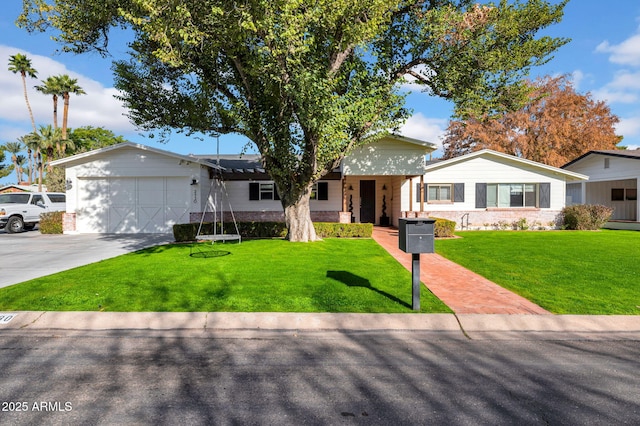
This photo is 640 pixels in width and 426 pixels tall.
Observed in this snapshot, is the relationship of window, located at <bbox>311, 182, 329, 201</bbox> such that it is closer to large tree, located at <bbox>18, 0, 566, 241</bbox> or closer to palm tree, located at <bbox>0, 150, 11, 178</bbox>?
large tree, located at <bbox>18, 0, 566, 241</bbox>

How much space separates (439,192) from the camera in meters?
19.1

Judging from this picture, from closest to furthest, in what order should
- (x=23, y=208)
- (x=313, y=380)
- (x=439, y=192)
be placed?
(x=313, y=380), (x=23, y=208), (x=439, y=192)

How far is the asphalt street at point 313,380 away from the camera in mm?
2727

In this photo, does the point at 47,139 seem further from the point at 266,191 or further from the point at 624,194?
the point at 624,194

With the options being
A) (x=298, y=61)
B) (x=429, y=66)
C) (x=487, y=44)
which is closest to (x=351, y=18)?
(x=298, y=61)

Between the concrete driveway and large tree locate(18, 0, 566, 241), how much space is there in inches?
179

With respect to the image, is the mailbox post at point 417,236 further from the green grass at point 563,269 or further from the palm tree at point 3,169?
the palm tree at point 3,169

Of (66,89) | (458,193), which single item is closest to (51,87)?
(66,89)

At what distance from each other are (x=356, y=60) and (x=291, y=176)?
4293 millimetres

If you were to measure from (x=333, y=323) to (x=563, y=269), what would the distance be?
21.1ft

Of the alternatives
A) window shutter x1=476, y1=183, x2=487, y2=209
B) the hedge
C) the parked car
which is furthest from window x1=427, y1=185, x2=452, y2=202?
the parked car

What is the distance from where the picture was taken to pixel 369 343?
4254 millimetres

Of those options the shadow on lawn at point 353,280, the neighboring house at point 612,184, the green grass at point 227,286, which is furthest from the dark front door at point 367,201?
the shadow on lawn at point 353,280

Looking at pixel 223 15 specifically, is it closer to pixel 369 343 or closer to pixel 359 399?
pixel 369 343
